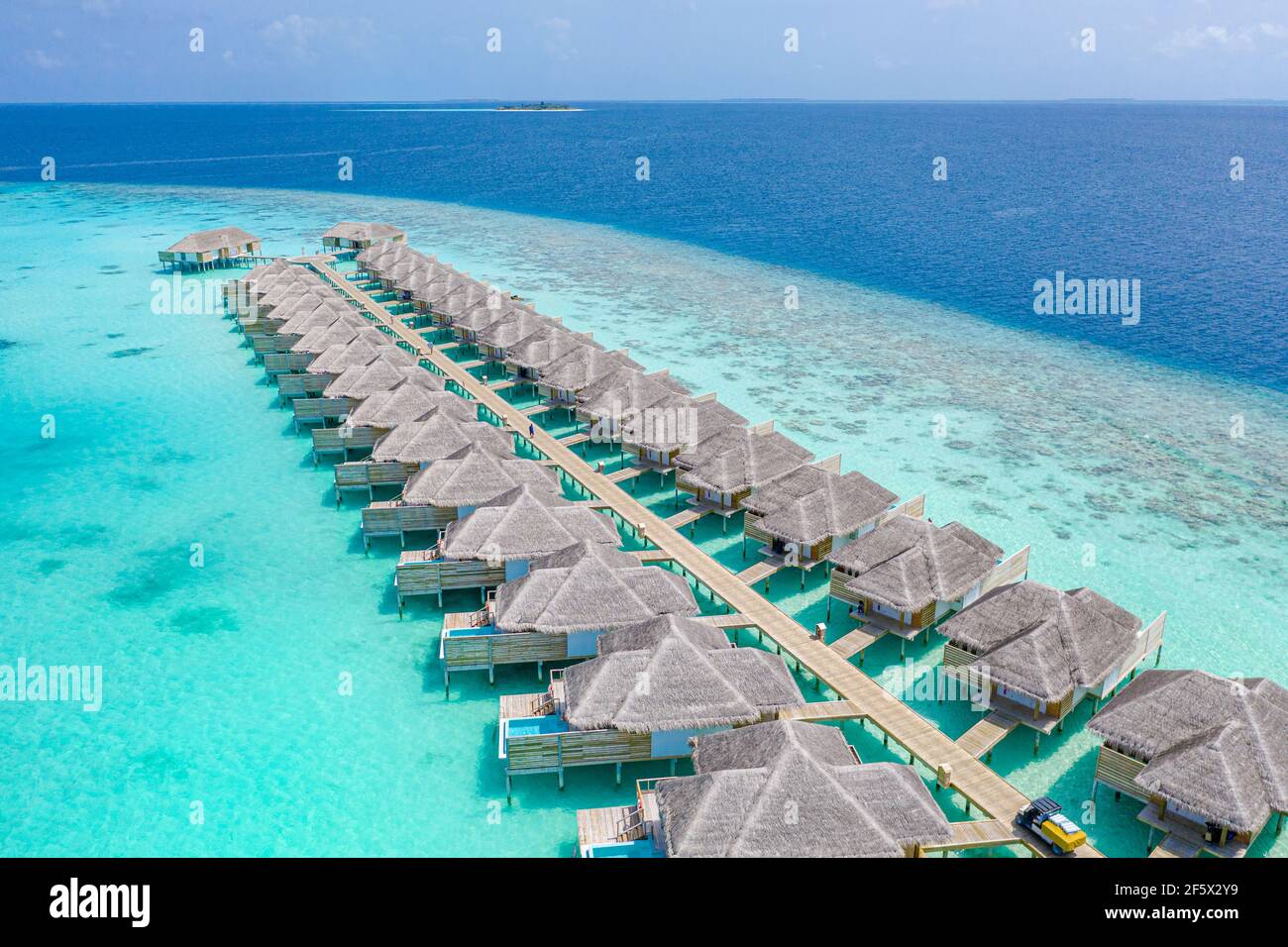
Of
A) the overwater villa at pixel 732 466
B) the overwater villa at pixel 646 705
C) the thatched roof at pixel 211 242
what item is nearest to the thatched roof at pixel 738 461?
the overwater villa at pixel 732 466

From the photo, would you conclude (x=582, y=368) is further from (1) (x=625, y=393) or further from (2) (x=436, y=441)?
(2) (x=436, y=441)

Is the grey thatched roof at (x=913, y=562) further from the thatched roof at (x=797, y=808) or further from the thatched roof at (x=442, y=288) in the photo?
the thatched roof at (x=442, y=288)

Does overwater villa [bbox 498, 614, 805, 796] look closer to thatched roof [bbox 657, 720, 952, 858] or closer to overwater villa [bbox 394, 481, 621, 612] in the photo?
thatched roof [bbox 657, 720, 952, 858]

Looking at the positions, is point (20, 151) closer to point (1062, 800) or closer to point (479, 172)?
point (479, 172)

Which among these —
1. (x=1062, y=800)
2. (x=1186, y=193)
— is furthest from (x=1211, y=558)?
(x=1186, y=193)

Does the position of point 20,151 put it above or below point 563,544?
above

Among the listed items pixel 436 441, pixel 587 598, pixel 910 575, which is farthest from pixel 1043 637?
pixel 436 441
